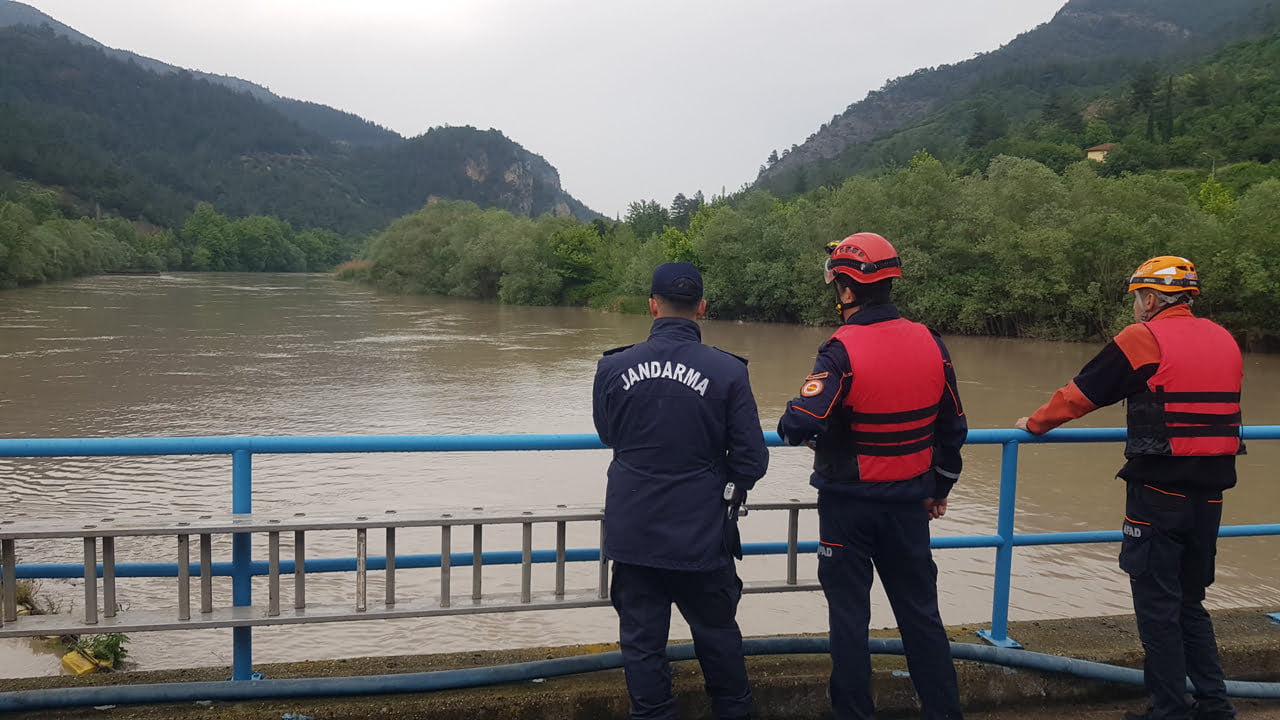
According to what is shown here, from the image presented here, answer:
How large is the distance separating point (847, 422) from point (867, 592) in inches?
24.2

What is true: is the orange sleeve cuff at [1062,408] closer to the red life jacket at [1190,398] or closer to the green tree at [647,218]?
the red life jacket at [1190,398]

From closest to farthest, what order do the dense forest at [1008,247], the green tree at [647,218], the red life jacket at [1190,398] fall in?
the red life jacket at [1190,398]
the dense forest at [1008,247]
the green tree at [647,218]

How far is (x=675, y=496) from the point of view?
9.78 feet

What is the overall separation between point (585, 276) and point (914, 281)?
107 feet

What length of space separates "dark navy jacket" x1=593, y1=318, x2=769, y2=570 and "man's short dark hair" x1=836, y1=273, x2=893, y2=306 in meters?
0.55

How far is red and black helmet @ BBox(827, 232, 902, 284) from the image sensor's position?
10.7ft

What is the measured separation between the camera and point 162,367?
27.3m

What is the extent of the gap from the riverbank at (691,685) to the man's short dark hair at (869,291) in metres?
1.48

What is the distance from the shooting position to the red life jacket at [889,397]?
317 centimetres

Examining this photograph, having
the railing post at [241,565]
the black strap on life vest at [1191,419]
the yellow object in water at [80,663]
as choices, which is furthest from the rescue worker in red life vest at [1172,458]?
the yellow object in water at [80,663]

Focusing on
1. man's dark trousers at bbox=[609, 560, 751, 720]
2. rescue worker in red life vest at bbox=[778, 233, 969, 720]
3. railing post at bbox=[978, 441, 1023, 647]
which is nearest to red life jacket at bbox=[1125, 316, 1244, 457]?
railing post at bbox=[978, 441, 1023, 647]

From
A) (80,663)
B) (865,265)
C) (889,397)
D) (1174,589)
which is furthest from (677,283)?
(80,663)

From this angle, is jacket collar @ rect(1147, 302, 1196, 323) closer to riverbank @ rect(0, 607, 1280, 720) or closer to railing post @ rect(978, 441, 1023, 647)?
railing post @ rect(978, 441, 1023, 647)

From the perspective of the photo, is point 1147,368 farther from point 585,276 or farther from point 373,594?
point 585,276
